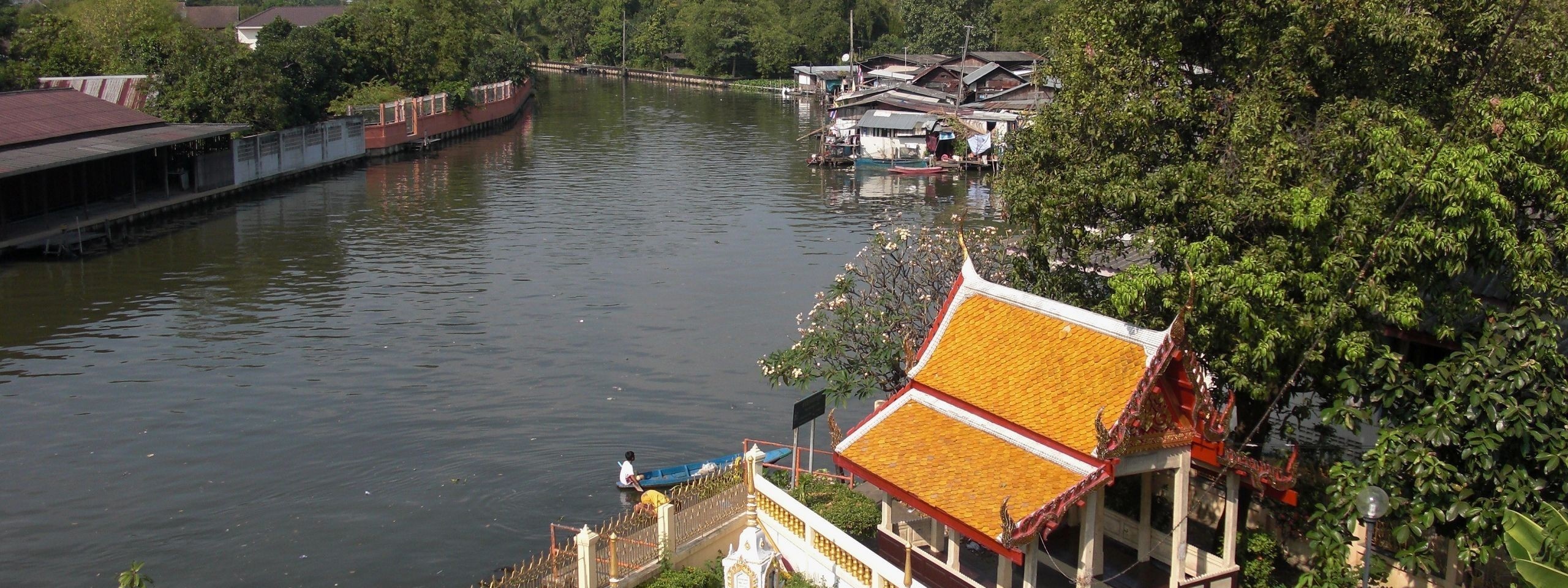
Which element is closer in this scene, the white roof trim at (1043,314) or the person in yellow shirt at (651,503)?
the white roof trim at (1043,314)

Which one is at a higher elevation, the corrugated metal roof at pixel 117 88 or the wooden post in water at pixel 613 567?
the corrugated metal roof at pixel 117 88

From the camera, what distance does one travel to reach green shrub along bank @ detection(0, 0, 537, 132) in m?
53.6

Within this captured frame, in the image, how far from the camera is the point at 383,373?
28797 millimetres

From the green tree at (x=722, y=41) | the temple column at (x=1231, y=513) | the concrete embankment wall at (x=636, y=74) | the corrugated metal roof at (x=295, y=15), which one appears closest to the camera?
the temple column at (x=1231, y=513)

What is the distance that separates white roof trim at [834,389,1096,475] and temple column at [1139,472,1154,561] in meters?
1.74

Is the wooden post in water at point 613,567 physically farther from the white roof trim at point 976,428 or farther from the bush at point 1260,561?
the bush at point 1260,561

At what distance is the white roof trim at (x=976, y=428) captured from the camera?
548 inches

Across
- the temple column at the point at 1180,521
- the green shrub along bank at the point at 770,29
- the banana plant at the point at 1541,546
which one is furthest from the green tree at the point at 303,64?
the banana plant at the point at 1541,546

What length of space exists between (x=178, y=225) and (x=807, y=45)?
84.6 m

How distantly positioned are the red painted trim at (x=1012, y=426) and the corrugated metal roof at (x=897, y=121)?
54.1 metres

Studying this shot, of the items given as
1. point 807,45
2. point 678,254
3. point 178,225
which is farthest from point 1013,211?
point 807,45

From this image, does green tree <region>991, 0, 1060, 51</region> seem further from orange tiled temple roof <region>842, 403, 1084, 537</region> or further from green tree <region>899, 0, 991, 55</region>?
orange tiled temple roof <region>842, 403, 1084, 537</region>

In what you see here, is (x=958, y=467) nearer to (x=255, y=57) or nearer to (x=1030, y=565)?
(x=1030, y=565)

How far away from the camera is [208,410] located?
26.0m
